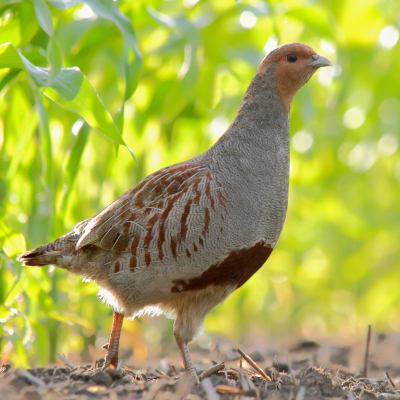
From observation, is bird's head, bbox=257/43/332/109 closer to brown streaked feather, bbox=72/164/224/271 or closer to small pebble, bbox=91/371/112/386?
brown streaked feather, bbox=72/164/224/271

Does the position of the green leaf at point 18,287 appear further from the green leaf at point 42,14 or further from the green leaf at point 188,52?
the green leaf at point 188,52

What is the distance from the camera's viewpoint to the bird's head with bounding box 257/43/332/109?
2787 mm

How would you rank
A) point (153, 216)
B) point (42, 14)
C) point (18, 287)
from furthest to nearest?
1. point (18, 287)
2. point (153, 216)
3. point (42, 14)

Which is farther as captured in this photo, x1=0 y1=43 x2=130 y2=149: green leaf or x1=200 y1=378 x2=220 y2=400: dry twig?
x1=0 y1=43 x2=130 y2=149: green leaf

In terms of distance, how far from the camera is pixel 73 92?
2.15m

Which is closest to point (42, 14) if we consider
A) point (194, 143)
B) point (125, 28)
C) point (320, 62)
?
point (125, 28)

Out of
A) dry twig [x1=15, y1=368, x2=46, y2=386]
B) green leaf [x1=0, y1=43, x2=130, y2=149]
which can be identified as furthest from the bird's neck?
dry twig [x1=15, y1=368, x2=46, y2=386]

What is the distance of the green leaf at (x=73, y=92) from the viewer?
2143mm

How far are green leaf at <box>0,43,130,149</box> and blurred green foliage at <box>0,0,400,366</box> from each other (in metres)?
0.02

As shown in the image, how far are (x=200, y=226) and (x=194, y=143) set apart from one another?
1.93m

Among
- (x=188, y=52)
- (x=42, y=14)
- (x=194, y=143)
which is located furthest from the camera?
(x=194, y=143)

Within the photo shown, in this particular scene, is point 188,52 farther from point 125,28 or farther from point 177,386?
point 177,386

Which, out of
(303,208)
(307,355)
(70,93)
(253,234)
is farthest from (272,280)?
(70,93)

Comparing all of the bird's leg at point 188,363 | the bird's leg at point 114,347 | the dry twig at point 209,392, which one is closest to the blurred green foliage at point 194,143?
the bird's leg at point 114,347
